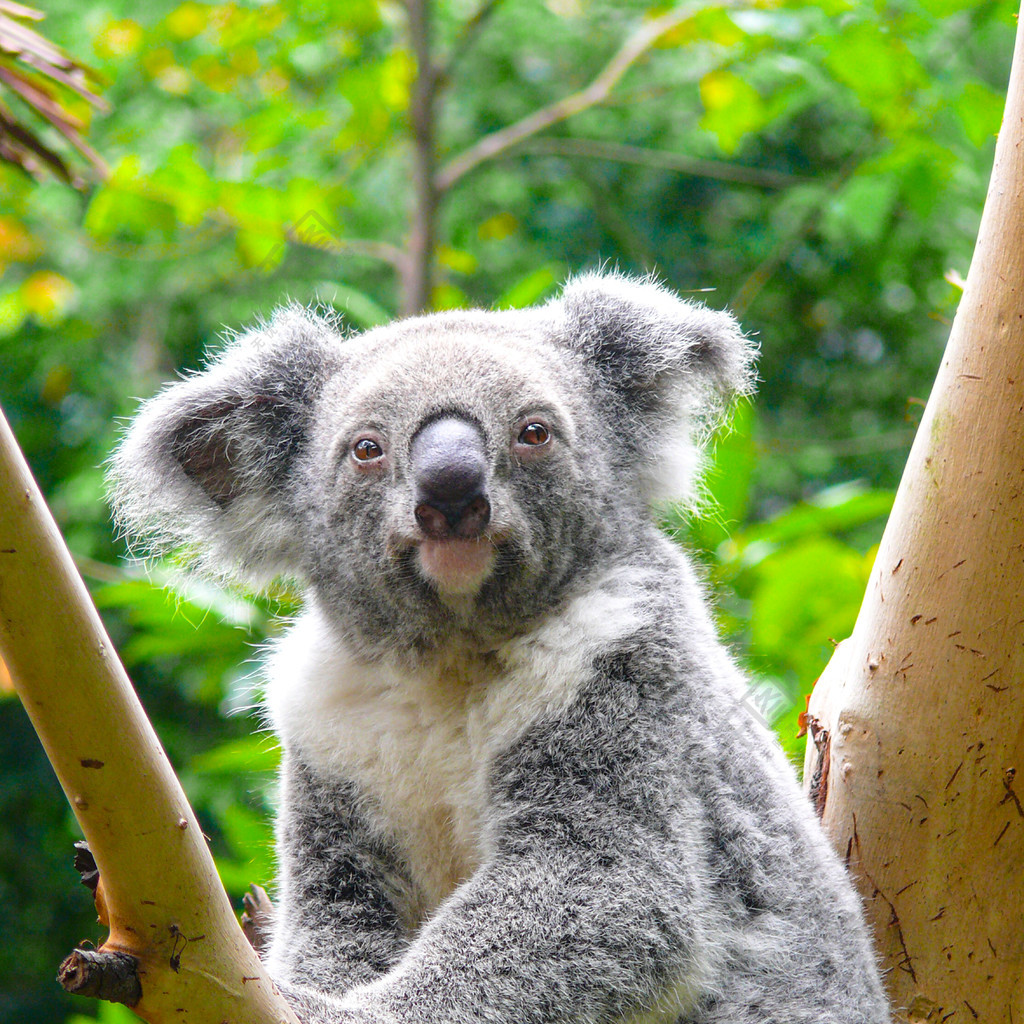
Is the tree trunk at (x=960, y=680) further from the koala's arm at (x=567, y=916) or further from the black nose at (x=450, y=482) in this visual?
the black nose at (x=450, y=482)

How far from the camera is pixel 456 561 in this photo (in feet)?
5.63

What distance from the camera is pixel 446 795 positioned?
1.83 m

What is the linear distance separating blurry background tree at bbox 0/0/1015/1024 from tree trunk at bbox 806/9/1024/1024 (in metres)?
0.50

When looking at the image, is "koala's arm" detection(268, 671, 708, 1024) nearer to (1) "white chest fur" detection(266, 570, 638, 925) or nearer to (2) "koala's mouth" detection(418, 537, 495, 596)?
(1) "white chest fur" detection(266, 570, 638, 925)

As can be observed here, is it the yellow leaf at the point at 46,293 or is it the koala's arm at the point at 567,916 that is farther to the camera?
the yellow leaf at the point at 46,293

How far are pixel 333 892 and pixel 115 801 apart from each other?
2.87ft

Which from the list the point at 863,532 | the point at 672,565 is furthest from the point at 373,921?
the point at 863,532

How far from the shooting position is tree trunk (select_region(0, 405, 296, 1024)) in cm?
105

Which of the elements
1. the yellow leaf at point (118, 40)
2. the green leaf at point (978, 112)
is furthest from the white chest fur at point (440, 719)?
the yellow leaf at point (118, 40)

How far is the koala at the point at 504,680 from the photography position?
1591 millimetres

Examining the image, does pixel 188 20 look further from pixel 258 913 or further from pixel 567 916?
pixel 567 916

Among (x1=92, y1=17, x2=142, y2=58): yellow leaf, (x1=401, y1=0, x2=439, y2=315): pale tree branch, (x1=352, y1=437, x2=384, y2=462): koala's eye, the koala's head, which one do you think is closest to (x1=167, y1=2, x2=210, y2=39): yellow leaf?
(x1=92, y1=17, x2=142, y2=58): yellow leaf

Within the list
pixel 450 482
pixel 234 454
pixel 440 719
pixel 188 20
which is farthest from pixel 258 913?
pixel 188 20

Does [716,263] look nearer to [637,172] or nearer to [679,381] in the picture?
[637,172]
